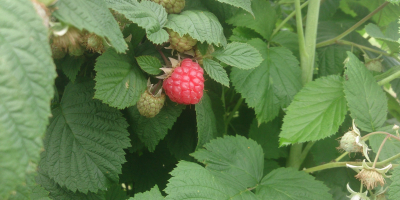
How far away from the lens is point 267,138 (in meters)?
1.27

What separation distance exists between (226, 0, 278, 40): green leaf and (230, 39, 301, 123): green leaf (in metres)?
0.06

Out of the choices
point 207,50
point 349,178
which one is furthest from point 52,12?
point 349,178

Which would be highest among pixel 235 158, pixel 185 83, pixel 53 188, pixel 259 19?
pixel 259 19

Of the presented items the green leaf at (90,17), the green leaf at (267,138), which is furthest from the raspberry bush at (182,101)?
the green leaf at (267,138)

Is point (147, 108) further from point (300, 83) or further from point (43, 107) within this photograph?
point (300, 83)

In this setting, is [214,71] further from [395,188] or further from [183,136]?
[395,188]

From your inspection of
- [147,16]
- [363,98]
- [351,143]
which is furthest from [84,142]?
[363,98]

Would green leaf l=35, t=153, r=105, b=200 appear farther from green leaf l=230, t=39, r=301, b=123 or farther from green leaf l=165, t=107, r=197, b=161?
green leaf l=230, t=39, r=301, b=123

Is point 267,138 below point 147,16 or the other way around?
below

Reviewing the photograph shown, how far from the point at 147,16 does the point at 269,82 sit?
50 centimetres

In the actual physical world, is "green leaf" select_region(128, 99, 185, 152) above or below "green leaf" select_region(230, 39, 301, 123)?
below

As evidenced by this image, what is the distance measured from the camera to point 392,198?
74 cm

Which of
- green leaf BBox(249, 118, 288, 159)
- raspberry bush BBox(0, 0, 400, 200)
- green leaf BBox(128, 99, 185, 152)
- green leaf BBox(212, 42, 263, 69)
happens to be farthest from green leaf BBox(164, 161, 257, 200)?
green leaf BBox(249, 118, 288, 159)

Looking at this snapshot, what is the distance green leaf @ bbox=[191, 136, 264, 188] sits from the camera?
0.91 m
